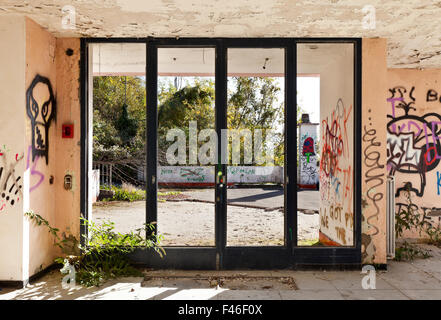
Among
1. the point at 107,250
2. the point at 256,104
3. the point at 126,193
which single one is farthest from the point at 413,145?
the point at 126,193

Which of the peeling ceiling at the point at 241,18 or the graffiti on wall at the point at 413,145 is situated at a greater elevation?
the peeling ceiling at the point at 241,18

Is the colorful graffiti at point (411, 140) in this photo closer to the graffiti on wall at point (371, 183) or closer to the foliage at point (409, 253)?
the foliage at point (409, 253)

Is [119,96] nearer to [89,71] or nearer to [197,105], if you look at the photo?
[197,105]

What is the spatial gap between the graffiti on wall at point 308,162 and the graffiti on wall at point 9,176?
44.9 feet

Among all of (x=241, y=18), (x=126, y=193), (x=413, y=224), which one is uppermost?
(x=241, y=18)

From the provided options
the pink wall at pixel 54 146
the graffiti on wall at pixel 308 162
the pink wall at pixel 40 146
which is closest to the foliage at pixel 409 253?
the pink wall at pixel 54 146

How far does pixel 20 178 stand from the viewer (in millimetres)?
3414

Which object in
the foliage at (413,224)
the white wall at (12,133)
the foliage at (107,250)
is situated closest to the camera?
the white wall at (12,133)

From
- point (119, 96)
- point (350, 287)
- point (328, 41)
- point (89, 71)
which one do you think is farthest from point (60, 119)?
point (119, 96)

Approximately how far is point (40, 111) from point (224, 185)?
2235mm

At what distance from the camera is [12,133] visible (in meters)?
3.40

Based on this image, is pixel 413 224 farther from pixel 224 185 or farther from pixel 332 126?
pixel 224 185

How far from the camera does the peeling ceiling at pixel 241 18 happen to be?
315 cm

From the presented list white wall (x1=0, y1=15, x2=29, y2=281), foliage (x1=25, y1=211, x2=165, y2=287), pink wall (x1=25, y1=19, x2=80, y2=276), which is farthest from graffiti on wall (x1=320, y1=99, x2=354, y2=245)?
white wall (x1=0, y1=15, x2=29, y2=281)
